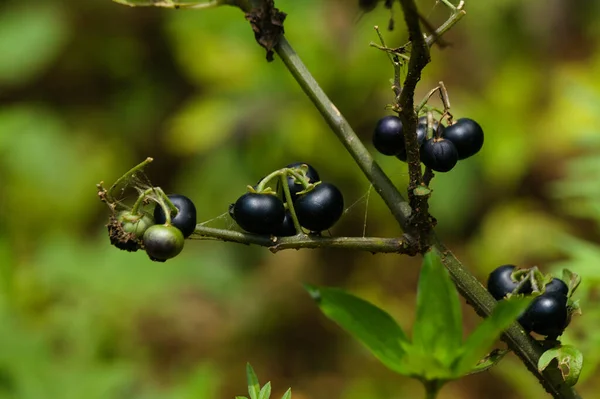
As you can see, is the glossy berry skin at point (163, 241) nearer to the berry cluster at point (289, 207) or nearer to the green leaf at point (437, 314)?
the berry cluster at point (289, 207)

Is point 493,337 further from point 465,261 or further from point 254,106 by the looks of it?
point 465,261

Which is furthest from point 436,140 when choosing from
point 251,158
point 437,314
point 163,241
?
point 251,158

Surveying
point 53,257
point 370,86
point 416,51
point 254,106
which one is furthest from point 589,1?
point 416,51

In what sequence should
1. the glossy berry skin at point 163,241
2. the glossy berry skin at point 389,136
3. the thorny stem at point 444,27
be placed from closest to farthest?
1. the thorny stem at point 444,27
2. the glossy berry skin at point 163,241
3. the glossy berry skin at point 389,136

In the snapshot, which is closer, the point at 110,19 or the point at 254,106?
the point at 254,106

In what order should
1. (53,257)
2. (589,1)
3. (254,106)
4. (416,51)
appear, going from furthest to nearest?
(589,1) → (254,106) → (53,257) → (416,51)

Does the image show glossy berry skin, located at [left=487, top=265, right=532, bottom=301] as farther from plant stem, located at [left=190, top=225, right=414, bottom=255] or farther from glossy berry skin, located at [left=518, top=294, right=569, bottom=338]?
plant stem, located at [left=190, top=225, right=414, bottom=255]

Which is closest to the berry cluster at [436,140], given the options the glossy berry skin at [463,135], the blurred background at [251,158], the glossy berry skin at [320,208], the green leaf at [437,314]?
the glossy berry skin at [463,135]
